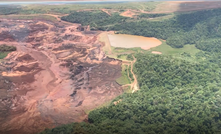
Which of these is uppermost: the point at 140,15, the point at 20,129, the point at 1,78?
the point at 140,15


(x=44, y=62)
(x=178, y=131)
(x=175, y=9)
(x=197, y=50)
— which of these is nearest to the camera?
(x=178, y=131)

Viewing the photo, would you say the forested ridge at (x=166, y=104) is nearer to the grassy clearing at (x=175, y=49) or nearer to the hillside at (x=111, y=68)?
the hillside at (x=111, y=68)

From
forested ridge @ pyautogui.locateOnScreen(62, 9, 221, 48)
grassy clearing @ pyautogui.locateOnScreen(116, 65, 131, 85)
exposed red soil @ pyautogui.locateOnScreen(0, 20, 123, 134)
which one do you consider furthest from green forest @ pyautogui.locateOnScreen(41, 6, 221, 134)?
exposed red soil @ pyautogui.locateOnScreen(0, 20, 123, 134)

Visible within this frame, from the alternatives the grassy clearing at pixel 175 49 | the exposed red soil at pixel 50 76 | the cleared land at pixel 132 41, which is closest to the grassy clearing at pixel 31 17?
the exposed red soil at pixel 50 76

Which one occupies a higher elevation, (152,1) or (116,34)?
(152,1)

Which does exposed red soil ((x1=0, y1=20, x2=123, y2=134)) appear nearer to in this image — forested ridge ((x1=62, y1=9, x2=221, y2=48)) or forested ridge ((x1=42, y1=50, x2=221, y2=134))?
forested ridge ((x1=62, y1=9, x2=221, y2=48))

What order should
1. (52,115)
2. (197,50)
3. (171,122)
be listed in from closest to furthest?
(171,122) < (52,115) < (197,50)

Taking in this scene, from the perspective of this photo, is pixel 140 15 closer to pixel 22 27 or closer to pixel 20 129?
pixel 22 27

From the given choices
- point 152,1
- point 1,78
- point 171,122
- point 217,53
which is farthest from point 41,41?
point 217,53
